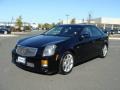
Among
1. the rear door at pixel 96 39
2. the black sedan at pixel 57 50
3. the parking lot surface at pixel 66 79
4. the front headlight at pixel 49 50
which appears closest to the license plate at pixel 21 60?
the black sedan at pixel 57 50

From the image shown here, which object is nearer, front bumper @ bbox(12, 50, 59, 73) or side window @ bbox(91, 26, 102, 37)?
front bumper @ bbox(12, 50, 59, 73)

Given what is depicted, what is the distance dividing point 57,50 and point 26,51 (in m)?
0.86

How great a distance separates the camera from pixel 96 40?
340 inches

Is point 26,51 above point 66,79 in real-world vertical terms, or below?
above

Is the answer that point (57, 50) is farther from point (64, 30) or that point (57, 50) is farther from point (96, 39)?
Answer: point (96, 39)

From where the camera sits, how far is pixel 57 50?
6.36 metres

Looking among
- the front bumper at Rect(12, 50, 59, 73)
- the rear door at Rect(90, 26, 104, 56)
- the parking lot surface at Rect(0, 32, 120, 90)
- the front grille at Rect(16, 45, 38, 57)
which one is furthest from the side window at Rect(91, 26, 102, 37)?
the front grille at Rect(16, 45, 38, 57)

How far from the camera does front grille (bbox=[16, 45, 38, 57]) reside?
6.31m

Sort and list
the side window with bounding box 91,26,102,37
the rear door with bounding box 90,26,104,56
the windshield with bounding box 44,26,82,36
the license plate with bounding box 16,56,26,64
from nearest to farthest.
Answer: the license plate with bounding box 16,56,26,64 → the windshield with bounding box 44,26,82,36 → the rear door with bounding box 90,26,104,56 → the side window with bounding box 91,26,102,37

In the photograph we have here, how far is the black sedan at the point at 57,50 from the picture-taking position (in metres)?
6.20

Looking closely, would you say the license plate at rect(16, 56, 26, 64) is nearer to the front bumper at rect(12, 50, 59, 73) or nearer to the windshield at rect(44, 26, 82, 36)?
the front bumper at rect(12, 50, 59, 73)

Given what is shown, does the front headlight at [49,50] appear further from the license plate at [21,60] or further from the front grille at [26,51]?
the license plate at [21,60]

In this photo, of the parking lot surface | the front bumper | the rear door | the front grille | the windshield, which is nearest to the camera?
the parking lot surface

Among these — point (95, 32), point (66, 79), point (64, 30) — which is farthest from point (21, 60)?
point (95, 32)
